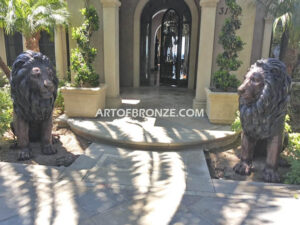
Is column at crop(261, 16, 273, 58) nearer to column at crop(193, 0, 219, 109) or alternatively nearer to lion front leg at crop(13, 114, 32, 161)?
column at crop(193, 0, 219, 109)

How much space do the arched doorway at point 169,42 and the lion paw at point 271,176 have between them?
7.39m

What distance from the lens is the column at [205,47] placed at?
18.1 feet

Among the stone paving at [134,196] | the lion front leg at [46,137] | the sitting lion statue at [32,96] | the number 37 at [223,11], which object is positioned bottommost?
the stone paving at [134,196]

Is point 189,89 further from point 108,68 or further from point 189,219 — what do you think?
point 189,219

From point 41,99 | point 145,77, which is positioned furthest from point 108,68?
point 145,77

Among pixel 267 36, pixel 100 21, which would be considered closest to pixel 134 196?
pixel 100 21

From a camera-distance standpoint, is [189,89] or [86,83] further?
[189,89]

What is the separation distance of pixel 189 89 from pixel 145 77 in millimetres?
2021

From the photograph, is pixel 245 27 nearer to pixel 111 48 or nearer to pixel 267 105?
pixel 111 48

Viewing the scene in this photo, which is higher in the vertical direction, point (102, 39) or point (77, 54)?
point (102, 39)

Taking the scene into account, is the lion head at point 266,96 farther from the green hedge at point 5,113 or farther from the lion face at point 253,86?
the green hedge at point 5,113

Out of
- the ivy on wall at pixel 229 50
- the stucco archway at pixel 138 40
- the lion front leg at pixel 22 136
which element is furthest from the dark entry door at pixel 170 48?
the lion front leg at pixel 22 136

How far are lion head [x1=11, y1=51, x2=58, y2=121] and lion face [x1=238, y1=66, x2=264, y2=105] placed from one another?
2649 mm

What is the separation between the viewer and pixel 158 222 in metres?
2.23
